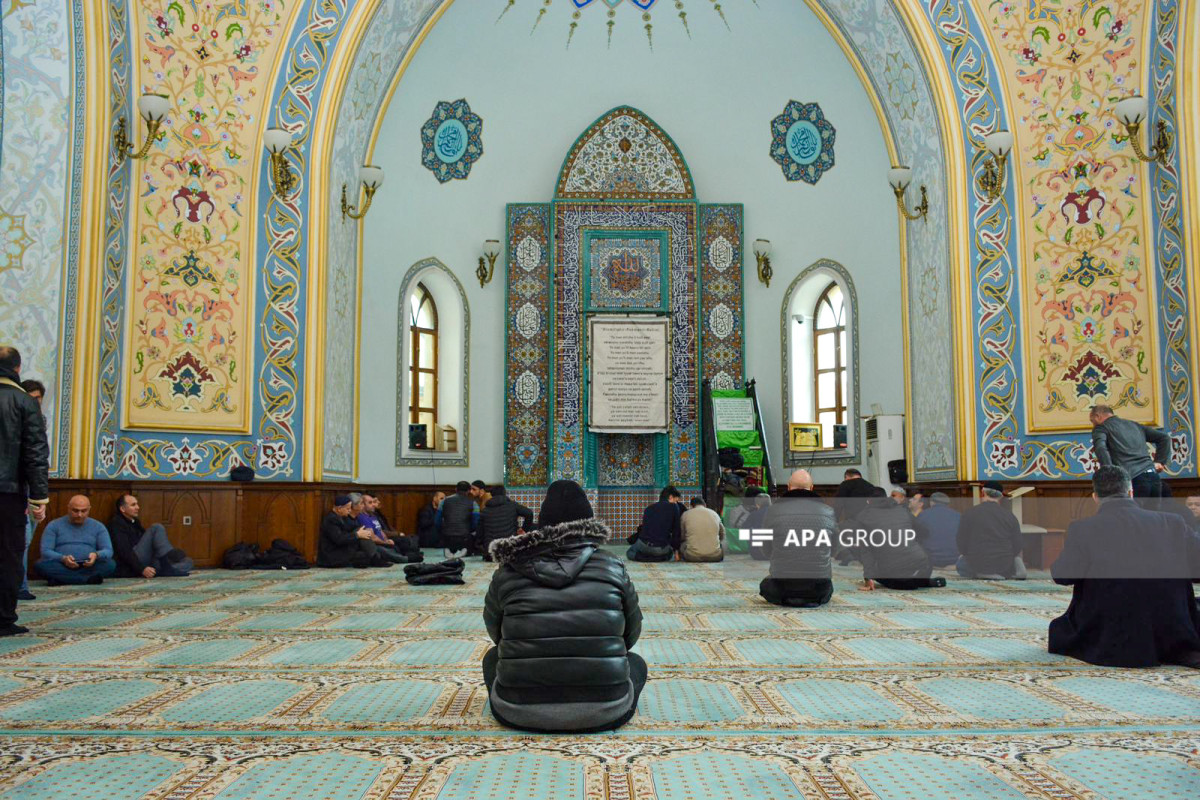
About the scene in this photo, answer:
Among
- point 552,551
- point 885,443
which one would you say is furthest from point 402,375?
point 552,551

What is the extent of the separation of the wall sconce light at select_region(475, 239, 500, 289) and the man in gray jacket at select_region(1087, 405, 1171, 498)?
23.8 feet

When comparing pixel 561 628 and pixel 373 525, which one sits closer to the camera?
pixel 561 628

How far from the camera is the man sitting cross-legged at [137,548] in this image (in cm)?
677

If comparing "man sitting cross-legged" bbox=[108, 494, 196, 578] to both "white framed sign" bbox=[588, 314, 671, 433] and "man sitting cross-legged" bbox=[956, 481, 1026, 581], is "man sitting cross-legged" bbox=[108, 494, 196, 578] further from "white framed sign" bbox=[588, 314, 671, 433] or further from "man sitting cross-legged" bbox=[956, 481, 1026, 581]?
"man sitting cross-legged" bbox=[956, 481, 1026, 581]

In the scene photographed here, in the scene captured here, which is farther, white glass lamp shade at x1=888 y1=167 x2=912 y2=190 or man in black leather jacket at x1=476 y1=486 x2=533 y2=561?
white glass lamp shade at x1=888 y1=167 x2=912 y2=190

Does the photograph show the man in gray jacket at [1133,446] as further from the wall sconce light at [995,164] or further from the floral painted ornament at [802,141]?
the floral painted ornament at [802,141]

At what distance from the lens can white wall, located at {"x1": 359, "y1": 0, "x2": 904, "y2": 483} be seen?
11.2 metres

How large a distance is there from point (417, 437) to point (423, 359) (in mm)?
1036

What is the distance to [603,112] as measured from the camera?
1167cm

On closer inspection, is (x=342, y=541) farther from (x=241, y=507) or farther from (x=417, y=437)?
(x=417, y=437)

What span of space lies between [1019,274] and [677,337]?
4289 millimetres

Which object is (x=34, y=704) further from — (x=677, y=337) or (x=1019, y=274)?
(x=677, y=337)

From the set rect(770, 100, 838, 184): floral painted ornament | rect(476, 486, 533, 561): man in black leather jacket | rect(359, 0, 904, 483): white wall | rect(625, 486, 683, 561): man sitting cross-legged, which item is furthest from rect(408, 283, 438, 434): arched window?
rect(770, 100, 838, 184): floral painted ornament

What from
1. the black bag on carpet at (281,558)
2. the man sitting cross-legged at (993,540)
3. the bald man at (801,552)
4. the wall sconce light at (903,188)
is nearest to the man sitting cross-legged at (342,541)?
the black bag on carpet at (281,558)
